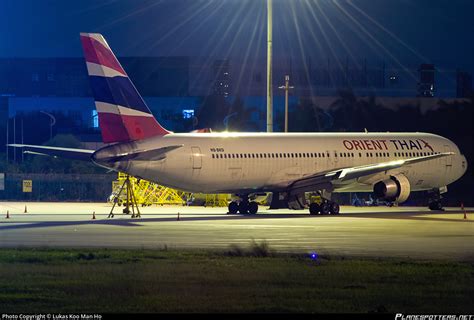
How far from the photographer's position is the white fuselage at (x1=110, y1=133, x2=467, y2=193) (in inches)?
1892

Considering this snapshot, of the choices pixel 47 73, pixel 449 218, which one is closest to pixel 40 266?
pixel 449 218

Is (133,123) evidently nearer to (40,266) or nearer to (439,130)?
(40,266)

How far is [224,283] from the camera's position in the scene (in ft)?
74.6

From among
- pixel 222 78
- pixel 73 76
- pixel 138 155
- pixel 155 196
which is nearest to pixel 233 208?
pixel 138 155

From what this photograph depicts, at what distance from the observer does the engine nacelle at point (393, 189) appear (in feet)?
171

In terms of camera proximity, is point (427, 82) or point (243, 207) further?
point (427, 82)

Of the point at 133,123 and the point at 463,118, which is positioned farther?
the point at 463,118

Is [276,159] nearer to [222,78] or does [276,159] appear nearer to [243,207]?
[243,207]

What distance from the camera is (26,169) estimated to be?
86312mm

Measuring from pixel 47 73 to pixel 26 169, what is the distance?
39660 mm

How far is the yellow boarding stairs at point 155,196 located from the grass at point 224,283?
32.4 metres

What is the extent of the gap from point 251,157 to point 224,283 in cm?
2847

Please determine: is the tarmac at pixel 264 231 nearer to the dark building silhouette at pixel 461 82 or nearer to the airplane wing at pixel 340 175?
the airplane wing at pixel 340 175
